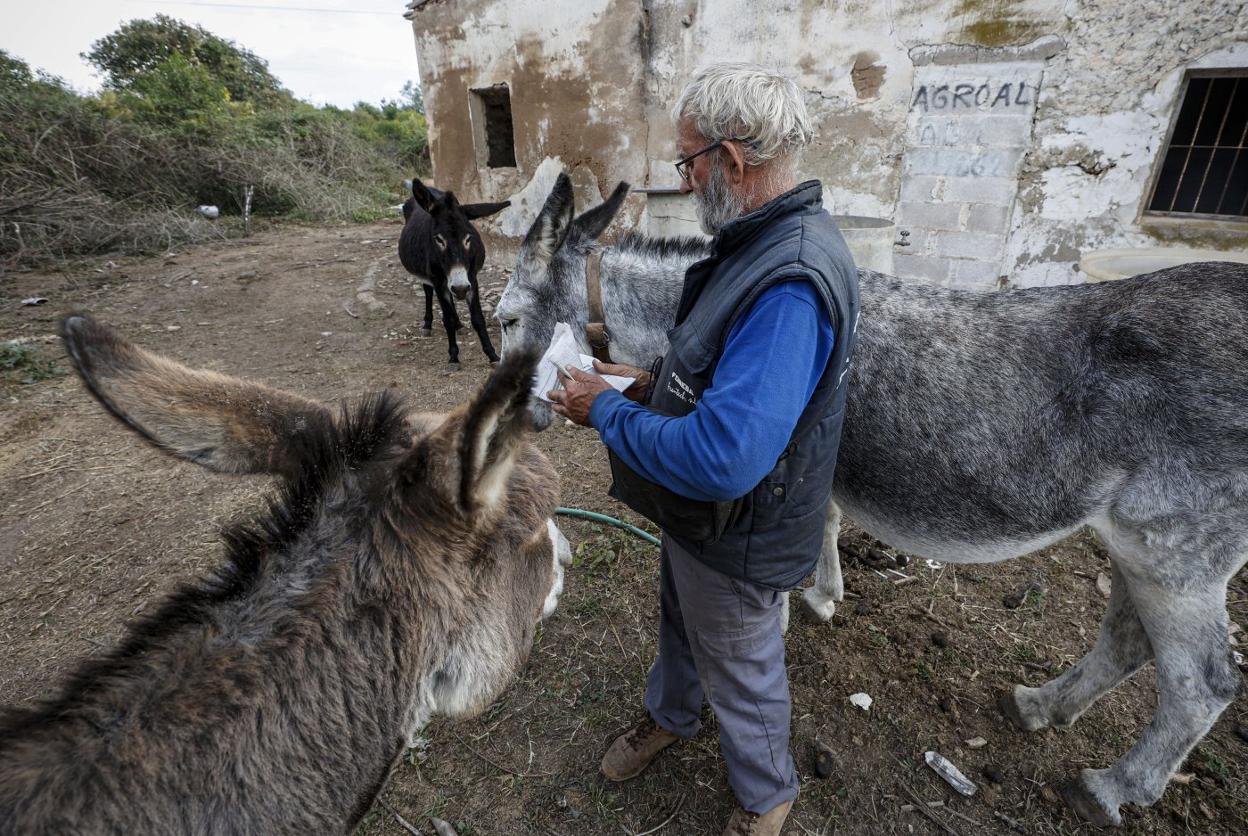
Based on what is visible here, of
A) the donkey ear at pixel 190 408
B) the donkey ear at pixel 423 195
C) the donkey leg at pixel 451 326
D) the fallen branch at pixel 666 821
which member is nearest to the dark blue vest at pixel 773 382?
the donkey ear at pixel 190 408

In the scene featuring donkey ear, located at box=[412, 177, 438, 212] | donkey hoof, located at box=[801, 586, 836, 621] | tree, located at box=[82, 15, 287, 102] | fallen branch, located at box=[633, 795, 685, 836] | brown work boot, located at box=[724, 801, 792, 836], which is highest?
tree, located at box=[82, 15, 287, 102]

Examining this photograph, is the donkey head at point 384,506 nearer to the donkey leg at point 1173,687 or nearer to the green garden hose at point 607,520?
the donkey leg at point 1173,687

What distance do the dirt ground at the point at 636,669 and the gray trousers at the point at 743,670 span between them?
1.54 feet

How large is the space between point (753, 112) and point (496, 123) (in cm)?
1064

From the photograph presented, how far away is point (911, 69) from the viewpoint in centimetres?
560

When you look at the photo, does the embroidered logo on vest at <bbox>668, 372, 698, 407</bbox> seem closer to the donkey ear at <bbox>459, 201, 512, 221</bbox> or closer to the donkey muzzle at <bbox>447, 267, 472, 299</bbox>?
the donkey muzzle at <bbox>447, 267, 472, 299</bbox>

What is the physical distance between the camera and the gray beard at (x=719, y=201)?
1530 millimetres

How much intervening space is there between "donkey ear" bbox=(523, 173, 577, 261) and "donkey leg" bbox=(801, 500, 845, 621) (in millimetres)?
2051

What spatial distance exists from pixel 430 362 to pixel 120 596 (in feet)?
12.9

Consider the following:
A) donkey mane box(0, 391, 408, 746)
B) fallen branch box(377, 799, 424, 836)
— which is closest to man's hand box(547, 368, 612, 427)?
donkey mane box(0, 391, 408, 746)

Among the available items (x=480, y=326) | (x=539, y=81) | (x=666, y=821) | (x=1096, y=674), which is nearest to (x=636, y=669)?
(x=666, y=821)

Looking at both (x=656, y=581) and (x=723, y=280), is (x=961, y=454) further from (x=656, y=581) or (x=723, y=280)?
(x=656, y=581)

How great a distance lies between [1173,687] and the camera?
201 cm

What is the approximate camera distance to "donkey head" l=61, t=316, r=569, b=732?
108 centimetres
